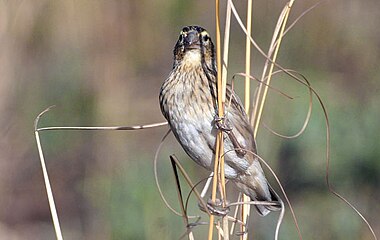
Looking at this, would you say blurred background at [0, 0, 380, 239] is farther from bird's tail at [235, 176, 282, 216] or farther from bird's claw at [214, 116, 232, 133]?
bird's claw at [214, 116, 232, 133]

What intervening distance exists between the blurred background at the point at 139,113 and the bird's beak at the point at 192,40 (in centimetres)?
125

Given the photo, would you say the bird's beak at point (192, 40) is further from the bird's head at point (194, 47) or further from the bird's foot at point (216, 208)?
the bird's foot at point (216, 208)

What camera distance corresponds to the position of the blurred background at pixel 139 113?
457 cm

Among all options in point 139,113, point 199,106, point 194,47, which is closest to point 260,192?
point 199,106

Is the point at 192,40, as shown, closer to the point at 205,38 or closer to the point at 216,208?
the point at 205,38

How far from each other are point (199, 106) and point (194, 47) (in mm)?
159

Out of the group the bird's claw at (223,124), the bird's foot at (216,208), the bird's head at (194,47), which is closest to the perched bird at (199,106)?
the bird's head at (194,47)

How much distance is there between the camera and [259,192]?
321 centimetres

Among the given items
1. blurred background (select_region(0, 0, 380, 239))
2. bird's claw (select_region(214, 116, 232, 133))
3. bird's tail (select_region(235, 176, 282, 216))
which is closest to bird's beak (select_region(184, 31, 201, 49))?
bird's claw (select_region(214, 116, 232, 133))

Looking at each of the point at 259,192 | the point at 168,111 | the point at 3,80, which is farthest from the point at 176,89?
the point at 3,80

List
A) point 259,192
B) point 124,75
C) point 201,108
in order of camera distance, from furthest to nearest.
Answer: point 124,75 → point 259,192 → point 201,108

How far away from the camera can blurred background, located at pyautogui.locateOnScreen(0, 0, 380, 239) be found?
180 inches

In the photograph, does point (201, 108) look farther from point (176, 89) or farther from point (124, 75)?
point (124, 75)

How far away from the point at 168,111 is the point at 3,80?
2.20 meters
